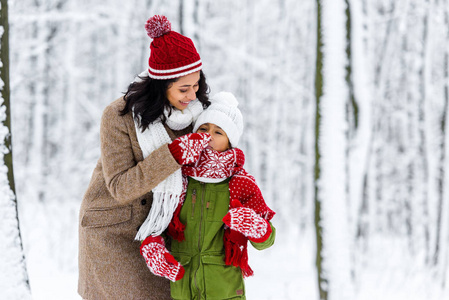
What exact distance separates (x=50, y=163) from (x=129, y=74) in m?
2.74

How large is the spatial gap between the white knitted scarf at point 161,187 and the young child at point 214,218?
7 cm

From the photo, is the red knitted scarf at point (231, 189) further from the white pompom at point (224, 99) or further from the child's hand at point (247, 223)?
the white pompom at point (224, 99)

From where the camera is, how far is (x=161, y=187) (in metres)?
2.19

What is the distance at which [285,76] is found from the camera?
9109mm

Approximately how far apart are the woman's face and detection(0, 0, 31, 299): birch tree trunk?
96 cm

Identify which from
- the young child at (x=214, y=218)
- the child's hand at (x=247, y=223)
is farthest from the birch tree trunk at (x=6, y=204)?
the child's hand at (x=247, y=223)

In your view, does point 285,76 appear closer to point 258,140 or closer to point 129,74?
point 258,140

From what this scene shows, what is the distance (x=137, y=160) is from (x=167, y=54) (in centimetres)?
52

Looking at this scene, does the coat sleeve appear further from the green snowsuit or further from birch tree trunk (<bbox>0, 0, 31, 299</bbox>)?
birch tree trunk (<bbox>0, 0, 31, 299</bbox>)

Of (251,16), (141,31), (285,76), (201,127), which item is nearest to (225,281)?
(201,127)

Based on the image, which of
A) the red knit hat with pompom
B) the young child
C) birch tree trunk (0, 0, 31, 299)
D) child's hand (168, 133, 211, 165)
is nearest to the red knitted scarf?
the young child

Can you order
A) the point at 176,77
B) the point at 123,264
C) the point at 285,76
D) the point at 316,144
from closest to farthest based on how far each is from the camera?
the point at 176,77, the point at 123,264, the point at 316,144, the point at 285,76

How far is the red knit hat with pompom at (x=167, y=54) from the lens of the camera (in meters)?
2.20

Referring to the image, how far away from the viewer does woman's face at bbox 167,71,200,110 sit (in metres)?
2.25
